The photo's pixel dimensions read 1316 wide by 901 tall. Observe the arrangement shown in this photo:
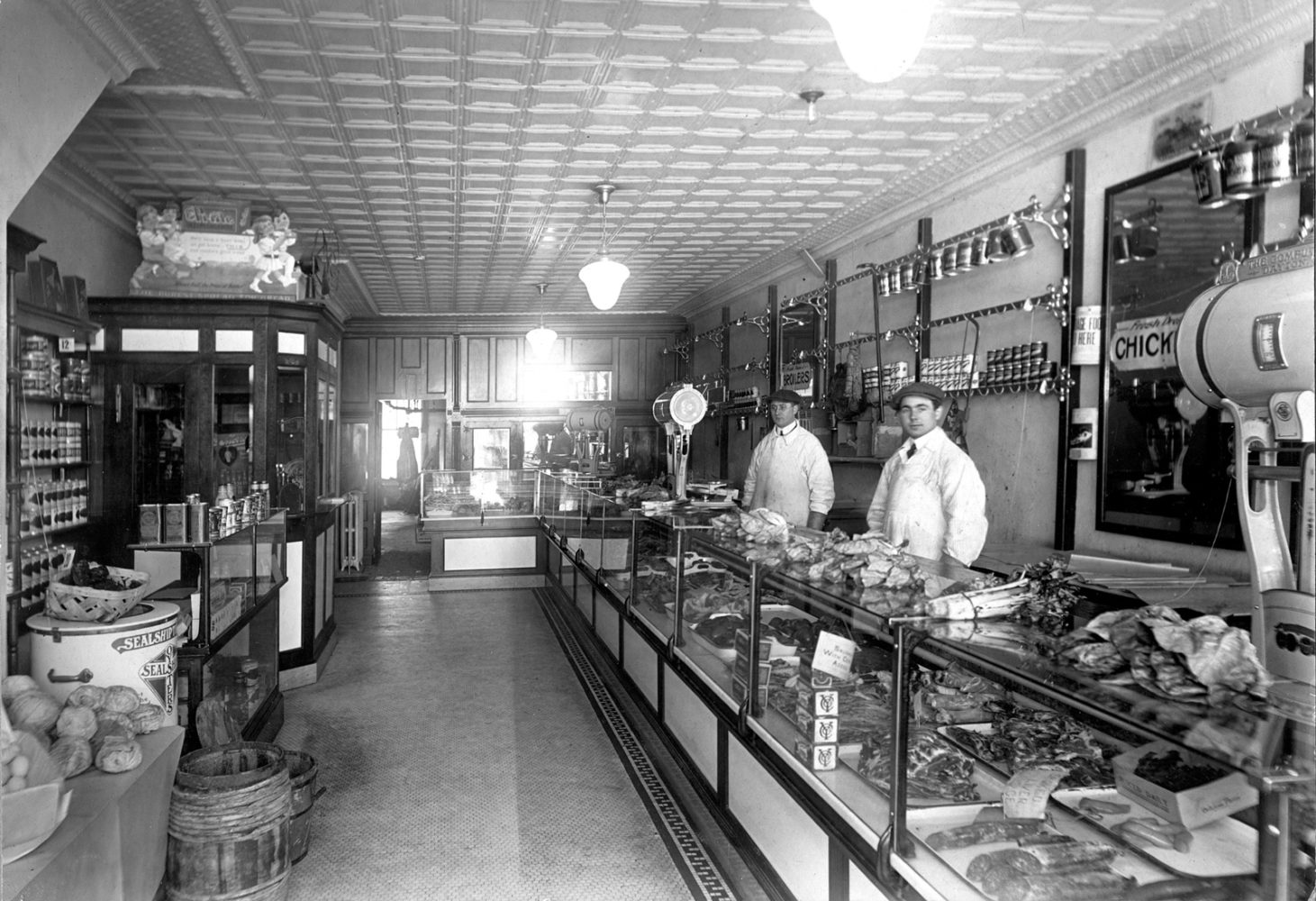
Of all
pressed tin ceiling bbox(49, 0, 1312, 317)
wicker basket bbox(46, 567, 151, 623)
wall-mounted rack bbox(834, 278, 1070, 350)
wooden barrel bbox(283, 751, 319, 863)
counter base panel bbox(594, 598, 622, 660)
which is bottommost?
wooden barrel bbox(283, 751, 319, 863)

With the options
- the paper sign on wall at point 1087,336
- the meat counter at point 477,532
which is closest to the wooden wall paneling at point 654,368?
the meat counter at point 477,532

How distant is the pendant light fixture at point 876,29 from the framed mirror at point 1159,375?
191 cm

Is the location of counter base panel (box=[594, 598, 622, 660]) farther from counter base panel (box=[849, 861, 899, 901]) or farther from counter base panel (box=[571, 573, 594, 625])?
counter base panel (box=[849, 861, 899, 901])

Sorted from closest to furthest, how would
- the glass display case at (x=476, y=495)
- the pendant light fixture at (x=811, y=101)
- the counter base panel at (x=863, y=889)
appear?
the counter base panel at (x=863, y=889), the pendant light fixture at (x=811, y=101), the glass display case at (x=476, y=495)

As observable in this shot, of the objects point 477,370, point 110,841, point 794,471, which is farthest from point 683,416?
point 477,370

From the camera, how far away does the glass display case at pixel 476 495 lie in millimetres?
9000

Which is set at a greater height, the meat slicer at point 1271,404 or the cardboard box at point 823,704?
the meat slicer at point 1271,404

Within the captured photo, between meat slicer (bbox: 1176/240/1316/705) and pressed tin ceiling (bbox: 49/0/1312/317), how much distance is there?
6.79 feet

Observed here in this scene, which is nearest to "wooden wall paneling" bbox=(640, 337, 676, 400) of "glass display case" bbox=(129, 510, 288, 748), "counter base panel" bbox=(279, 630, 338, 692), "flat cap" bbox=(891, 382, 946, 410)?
"counter base panel" bbox=(279, 630, 338, 692)

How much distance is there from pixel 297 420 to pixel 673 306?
6560mm

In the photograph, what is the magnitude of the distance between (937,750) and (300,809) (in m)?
2.36

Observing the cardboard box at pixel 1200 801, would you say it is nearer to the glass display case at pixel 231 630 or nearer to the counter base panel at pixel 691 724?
the counter base panel at pixel 691 724

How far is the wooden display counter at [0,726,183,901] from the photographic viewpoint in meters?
2.03

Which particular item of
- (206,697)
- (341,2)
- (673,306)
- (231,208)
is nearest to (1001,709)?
(206,697)
